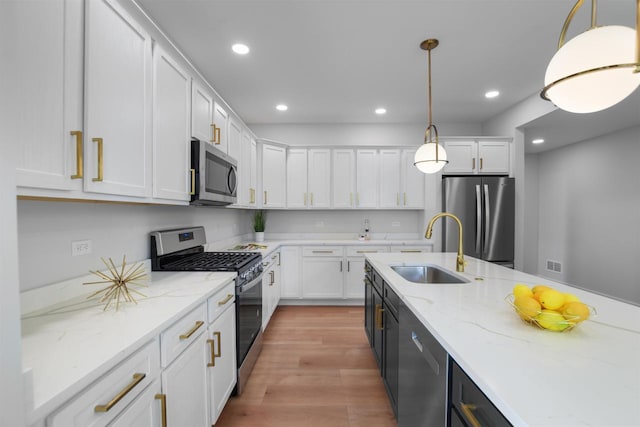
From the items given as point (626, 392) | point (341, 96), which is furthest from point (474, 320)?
point (341, 96)

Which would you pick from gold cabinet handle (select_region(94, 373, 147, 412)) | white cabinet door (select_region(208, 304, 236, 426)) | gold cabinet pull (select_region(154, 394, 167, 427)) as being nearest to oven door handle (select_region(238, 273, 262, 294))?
white cabinet door (select_region(208, 304, 236, 426))

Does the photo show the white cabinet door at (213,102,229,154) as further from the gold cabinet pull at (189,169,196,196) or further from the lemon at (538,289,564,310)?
the lemon at (538,289,564,310)

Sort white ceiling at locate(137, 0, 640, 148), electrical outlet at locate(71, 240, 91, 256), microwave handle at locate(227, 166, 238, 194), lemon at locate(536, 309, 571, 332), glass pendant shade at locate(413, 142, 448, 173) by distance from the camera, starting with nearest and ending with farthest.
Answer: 1. lemon at locate(536, 309, 571, 332)
2. electrical outlet at locate(71, 240, 91, 256)
3. white ceiling at locate(137, 0, 640, 148)
4. glass pendant shade at locate(413, 142, 448, 173)
5. microwave handle at locate(227, 166, 238, 194)

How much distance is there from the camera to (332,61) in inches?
102

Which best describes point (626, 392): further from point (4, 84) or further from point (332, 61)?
point (332, 61)

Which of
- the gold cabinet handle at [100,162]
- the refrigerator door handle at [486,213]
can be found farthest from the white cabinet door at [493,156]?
the gold cabinet handle at [100,162]

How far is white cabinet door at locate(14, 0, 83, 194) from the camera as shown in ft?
2.83

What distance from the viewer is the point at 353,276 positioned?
395cm

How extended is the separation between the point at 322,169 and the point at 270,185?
0.83m

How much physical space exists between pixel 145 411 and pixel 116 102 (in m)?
1.32

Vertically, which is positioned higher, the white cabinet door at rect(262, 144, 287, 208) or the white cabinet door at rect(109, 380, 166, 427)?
the white cabinet door at rect(262, 144, 287, 208)

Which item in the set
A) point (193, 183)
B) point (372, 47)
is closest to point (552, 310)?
point (193, 183)

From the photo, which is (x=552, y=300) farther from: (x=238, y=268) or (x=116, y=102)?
(x=116, y=102)

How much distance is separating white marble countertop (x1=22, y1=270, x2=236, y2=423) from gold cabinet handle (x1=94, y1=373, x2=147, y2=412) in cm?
10
